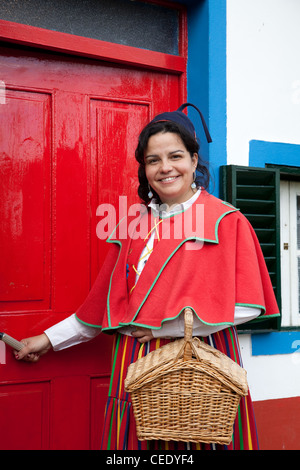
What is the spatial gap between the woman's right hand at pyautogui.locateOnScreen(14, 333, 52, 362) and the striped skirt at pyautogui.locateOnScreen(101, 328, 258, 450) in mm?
386

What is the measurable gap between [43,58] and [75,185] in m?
0.66

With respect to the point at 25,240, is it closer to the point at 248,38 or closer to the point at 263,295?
the point at 263,295

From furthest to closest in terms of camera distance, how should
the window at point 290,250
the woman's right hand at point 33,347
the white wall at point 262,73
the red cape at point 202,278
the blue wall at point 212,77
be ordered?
the window at point 290,250, the white wall at point 262,73, the blue wall at point 212,77, the woman's right hand at point 33,347, the red cape at point 202,278

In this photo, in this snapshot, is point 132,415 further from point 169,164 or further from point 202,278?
point 169,164

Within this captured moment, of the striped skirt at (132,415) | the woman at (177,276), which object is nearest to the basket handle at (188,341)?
the woman at (177,276)

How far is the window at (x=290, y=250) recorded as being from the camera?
3.05m

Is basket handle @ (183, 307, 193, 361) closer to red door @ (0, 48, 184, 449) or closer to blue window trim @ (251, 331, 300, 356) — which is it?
red door @ (0, 48, 184, 449)

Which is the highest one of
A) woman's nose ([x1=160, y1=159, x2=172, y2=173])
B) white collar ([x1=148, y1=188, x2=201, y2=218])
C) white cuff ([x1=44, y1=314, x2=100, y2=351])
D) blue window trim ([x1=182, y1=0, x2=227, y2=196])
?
blue window trim ([x1=182, y1=0, x2=227, y2=196])

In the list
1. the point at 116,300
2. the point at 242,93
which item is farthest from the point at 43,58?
the point at 116,300

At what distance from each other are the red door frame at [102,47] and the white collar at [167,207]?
2.94 feet

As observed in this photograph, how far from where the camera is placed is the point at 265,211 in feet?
9.32

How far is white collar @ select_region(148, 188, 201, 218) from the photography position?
206cm

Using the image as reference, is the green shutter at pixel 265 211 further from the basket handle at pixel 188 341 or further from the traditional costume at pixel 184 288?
the basket handle at pixel 188 341

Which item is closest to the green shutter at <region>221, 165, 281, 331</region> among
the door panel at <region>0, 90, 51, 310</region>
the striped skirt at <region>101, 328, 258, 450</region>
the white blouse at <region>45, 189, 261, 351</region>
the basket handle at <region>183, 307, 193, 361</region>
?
the white blouse at <region>45, 189, 261, 351</region>
